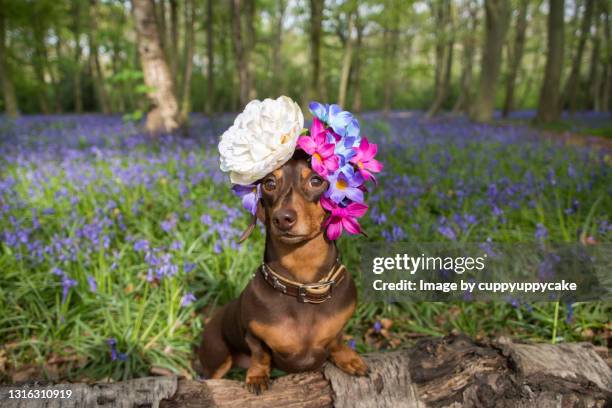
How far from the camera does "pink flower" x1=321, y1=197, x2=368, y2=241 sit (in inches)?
66.1

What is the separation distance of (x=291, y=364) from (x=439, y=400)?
625 millimetres

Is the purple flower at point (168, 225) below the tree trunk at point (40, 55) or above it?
below

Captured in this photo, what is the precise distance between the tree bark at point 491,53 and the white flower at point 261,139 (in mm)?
11551

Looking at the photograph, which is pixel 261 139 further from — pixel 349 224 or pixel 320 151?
pixel 349 224

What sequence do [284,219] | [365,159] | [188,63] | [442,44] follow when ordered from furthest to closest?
[442,44] → [188,63] → [365,159] → [284,219]

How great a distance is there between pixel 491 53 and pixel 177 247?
1119 centimetres

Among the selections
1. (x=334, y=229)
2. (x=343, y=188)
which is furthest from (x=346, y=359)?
(x=343, y=188)

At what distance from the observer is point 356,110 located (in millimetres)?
22641

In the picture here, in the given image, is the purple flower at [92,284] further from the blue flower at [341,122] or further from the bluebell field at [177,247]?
the blue flower at [341,122]

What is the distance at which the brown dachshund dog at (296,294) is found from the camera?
162 cm

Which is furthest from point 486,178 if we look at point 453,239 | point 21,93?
point 21,93

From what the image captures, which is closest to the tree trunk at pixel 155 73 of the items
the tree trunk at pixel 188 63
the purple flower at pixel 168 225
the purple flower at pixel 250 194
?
the tree trunk at pixel 188 63

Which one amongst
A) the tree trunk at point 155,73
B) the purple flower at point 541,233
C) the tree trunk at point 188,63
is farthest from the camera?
the tree trunk at point 188,63

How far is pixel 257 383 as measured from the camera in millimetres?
1767
